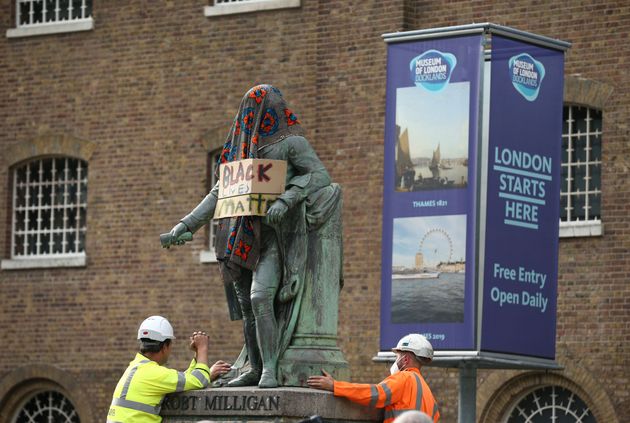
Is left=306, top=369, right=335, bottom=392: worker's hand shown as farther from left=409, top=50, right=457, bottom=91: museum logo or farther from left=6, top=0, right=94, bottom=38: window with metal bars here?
left=6, top=0, right=94, bottom=38: window with metal bars

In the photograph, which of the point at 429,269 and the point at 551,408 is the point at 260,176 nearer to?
the point at 429,269

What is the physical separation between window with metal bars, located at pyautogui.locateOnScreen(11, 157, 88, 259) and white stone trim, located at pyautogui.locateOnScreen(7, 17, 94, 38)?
195 centimetres

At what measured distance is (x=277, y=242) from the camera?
38.8ft

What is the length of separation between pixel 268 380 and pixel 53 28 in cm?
1557

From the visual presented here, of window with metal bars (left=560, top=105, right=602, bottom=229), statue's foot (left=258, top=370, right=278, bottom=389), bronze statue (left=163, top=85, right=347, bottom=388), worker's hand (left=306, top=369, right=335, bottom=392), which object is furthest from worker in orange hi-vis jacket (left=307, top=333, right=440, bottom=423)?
window with metal bars (left=560, top=105, right=602, bottom=229)

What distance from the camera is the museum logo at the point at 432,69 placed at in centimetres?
1730

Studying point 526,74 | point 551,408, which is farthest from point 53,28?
point 526,74

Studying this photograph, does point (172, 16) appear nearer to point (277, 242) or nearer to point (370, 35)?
point (370, 35)

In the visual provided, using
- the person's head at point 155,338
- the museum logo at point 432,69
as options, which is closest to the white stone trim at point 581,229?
the museum logo at point 432,69

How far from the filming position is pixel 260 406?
1125cm

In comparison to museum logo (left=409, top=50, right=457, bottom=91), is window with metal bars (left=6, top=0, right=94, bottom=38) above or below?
above

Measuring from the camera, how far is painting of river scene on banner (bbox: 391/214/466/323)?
17.0m

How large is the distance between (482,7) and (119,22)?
6.05 m

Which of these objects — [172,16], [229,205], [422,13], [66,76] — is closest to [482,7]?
[422,13]
